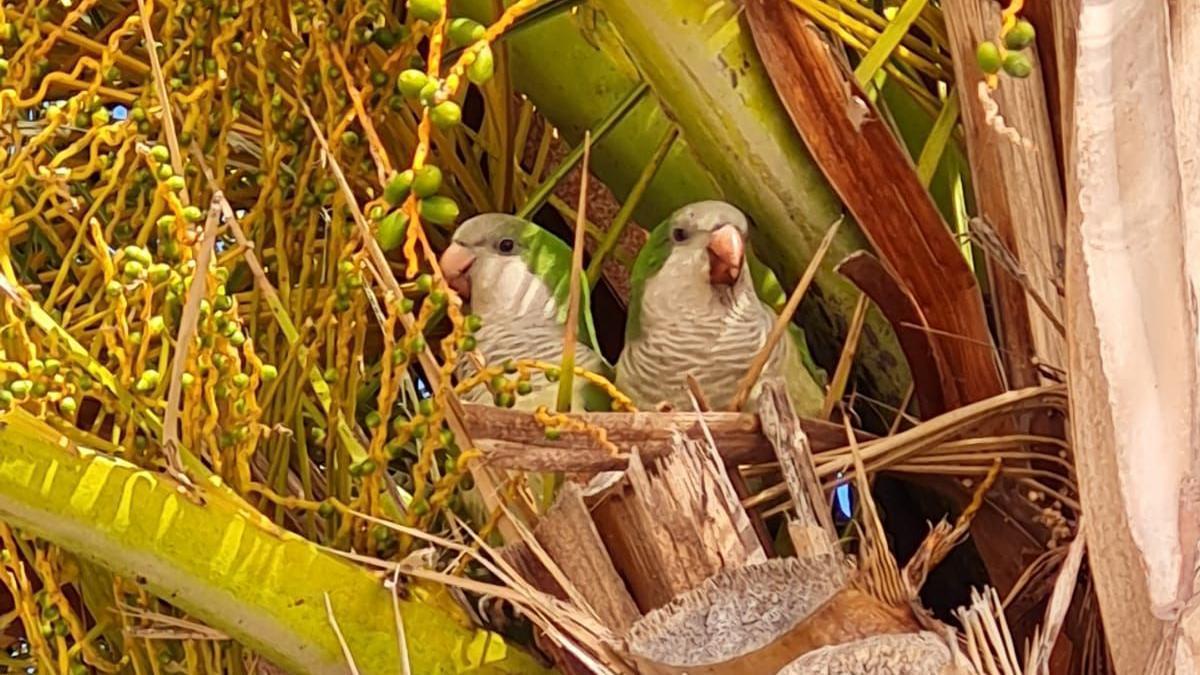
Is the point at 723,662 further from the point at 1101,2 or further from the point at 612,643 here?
the point at 1101,2

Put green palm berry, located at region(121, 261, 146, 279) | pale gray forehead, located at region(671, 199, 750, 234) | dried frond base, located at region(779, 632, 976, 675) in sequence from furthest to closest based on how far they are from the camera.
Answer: pale gray forehead, located at region(671, 199, 750, 234) < green palm berry, located at region(121, 261, 146, 279) < dried frond base, located at region(779, 632, 976, 675)

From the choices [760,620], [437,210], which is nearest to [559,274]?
[437,210]

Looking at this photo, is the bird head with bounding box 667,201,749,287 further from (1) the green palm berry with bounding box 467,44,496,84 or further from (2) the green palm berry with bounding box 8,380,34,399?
(2) the green palm berry with bounding box 8,380,34,399

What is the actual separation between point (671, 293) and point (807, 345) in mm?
114

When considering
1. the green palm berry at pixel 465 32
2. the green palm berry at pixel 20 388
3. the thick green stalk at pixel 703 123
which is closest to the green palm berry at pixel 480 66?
the green palm berry at pixel 465 32

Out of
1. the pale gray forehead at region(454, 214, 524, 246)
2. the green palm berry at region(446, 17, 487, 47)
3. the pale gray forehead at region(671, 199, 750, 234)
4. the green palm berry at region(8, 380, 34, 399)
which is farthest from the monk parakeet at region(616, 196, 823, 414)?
the green palm berry at region(8, 380, 34, 399)

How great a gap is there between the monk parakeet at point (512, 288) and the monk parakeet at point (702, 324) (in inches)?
2.0

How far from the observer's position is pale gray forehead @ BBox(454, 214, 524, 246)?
93 cm

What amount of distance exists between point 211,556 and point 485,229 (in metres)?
0.30

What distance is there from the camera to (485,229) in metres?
0.93

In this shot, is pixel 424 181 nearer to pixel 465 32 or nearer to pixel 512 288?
pixel 465 32

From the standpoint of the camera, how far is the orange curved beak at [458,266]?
0.93m

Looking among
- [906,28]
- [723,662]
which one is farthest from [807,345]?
[723,662]

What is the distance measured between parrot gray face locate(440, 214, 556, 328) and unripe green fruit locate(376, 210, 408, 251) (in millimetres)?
224
